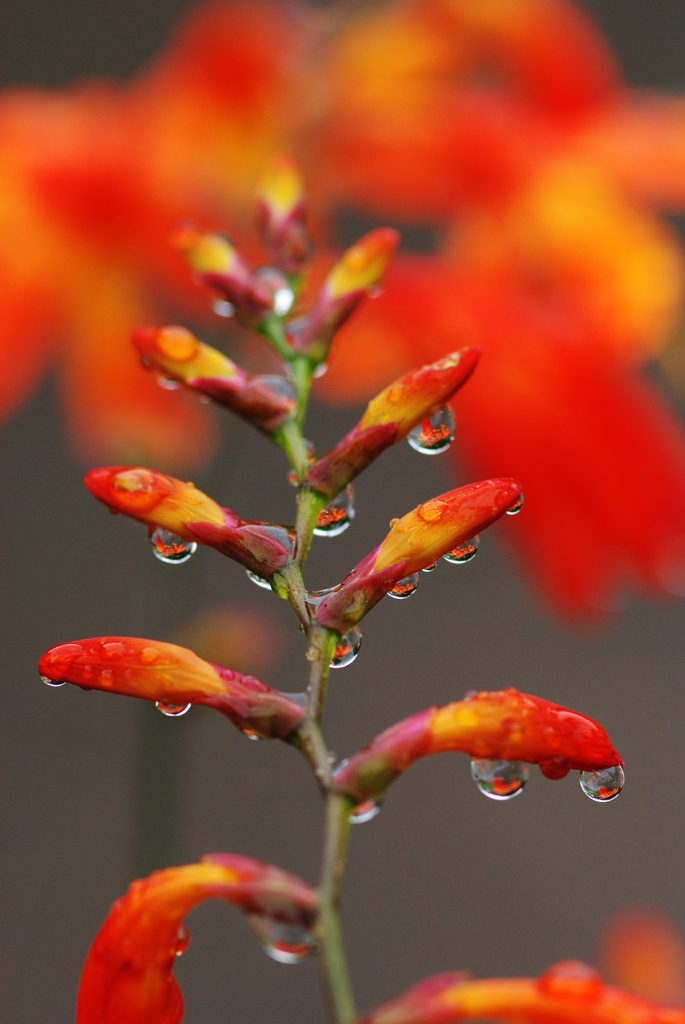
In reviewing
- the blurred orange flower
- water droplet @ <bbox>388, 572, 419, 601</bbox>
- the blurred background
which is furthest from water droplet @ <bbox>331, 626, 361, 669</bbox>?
the blurred background

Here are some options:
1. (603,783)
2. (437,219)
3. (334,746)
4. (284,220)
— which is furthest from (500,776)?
(334,746)

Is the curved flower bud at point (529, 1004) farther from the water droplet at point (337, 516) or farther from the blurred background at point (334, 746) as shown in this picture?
the blurred background at point (334, 746)

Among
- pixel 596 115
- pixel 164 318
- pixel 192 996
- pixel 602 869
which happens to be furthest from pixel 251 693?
pixel 602 869

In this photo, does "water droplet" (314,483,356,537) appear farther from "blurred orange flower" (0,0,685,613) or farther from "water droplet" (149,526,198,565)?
"blurred orange flower" (0,0,685,613)

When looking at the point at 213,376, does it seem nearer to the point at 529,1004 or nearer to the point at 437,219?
the point at 529,1004

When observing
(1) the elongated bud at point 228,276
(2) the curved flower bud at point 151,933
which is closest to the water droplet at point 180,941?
(2) the curved flower bud at point 151,933

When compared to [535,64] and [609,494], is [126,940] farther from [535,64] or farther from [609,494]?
[535,64]
